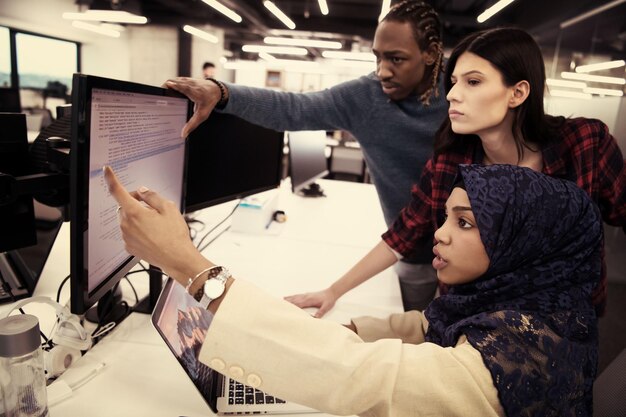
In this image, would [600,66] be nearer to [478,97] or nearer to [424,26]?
[424,26]

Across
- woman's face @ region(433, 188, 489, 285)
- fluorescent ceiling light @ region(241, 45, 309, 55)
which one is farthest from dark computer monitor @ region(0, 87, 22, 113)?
fluorescent ceiling light @ region(241, 45, 309, 55)

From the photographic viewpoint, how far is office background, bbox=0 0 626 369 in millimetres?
4824

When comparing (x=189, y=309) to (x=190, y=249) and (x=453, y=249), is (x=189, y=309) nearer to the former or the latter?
(x=190, y=249)

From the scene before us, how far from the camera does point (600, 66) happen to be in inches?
155

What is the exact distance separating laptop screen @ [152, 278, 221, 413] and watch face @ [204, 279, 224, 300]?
193 millimetres

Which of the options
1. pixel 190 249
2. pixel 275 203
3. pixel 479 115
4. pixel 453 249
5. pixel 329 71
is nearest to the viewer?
pixel 190 249

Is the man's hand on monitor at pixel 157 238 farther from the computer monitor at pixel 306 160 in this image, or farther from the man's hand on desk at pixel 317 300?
the computer monitor at pixel 306 160

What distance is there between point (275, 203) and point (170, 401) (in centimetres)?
135

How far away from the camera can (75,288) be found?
26.1 inches

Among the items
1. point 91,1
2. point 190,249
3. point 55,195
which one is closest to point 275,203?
point 55,195

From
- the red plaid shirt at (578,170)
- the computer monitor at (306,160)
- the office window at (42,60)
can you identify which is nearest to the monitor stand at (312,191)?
the computer monitor at (306,160)

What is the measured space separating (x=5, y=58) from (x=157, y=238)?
9.75 metres

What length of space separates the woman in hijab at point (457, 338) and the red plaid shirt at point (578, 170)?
45cm

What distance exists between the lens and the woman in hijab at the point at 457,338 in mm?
582
